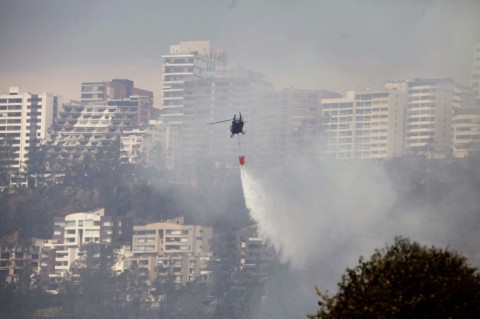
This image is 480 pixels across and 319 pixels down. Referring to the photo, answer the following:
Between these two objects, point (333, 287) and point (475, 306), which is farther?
point (333, 287)

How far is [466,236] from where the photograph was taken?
198000 mm

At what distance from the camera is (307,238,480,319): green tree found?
67.2 meters

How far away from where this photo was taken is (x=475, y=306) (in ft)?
223

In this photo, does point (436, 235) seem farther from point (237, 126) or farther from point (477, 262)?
point (237, 126)

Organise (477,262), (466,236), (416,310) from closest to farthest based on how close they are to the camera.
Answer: (416,310)
(477,262)
(466,236)

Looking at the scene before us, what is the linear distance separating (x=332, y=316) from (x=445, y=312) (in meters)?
5.20

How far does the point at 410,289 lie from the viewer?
224 ft

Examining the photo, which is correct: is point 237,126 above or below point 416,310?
above

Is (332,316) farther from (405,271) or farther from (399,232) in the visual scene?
(399,232)

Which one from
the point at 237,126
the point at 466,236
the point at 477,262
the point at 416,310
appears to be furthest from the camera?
the point at 466,236

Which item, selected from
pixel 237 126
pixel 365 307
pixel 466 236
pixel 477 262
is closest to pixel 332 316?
pixel 365 307

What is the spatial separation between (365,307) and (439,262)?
16.0 feet

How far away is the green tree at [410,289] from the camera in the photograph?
67.2 meters

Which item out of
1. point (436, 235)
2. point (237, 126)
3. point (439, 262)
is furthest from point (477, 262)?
point (439, 262)
